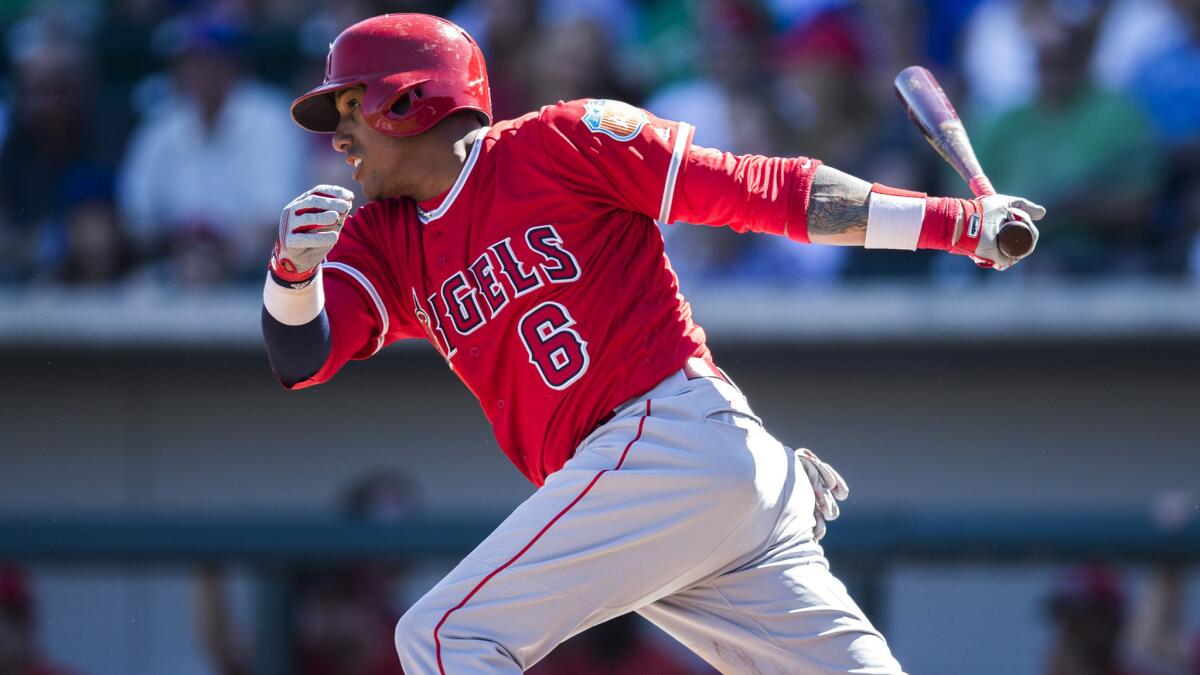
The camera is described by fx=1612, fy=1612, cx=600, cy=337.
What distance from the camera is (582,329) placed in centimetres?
335

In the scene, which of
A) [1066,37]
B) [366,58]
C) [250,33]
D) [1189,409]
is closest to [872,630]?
[366,58]

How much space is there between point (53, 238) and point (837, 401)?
139 inches

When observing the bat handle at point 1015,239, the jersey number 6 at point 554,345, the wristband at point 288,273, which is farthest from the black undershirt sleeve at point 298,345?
the bat handle at point 1015,239

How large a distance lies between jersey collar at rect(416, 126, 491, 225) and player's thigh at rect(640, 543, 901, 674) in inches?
38.3

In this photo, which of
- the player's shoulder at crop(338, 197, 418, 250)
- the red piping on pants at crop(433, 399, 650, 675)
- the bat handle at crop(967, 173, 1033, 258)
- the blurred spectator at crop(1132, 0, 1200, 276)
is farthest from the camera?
the blurred spectator at crop(1132, 0, 1200, 276)

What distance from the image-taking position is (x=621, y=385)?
3336 millimetres

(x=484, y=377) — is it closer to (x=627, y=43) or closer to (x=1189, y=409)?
(x=1189, y=409)

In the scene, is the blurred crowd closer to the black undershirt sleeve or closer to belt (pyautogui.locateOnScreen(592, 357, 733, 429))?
belt (pyautogui.locateOnScreen(592, 357, 733, 429))

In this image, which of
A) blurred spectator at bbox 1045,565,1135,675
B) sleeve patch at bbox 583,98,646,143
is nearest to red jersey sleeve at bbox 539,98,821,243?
sleeve patch at bbox 583,98,646,143

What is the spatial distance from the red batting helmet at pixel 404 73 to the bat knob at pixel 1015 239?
118 centimetres

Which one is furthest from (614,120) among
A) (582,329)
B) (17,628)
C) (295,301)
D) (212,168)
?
(212,168)

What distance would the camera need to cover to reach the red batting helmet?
3.46 meters

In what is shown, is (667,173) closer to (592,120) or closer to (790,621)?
(592,120)

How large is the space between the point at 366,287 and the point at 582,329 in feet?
1.72
